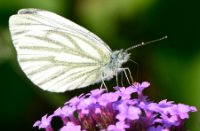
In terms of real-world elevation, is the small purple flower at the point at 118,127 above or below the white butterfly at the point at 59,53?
below

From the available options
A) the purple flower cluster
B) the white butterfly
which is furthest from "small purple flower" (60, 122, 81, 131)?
the white butterfly

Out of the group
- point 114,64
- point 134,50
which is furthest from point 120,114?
point 134,50

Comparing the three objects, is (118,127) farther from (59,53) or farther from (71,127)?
(59,53)

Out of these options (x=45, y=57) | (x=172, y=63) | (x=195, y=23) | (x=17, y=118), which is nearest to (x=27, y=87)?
(x=17, y=118)

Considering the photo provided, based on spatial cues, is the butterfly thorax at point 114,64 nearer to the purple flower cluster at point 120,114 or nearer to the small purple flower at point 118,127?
the purple flower cluster at point 120,114

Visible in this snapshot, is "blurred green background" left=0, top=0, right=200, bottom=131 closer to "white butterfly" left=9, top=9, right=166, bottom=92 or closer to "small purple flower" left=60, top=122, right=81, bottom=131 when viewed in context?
"white butterfly" left=9, top=9, right=166, bottom=92

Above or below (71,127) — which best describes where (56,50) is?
above

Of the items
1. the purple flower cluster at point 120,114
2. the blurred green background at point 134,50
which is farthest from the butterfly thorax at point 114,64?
the blurred green background at point 134,50
